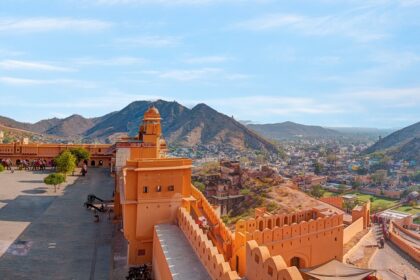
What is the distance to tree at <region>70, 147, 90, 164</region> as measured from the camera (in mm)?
31381

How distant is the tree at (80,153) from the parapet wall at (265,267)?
24533 millimetres

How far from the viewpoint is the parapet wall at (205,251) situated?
893 cm

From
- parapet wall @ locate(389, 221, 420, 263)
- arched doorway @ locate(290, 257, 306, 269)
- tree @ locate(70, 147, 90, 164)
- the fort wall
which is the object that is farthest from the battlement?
tree @ locate(70, 147, 90, 164)

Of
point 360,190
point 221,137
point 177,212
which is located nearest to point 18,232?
point 177,212

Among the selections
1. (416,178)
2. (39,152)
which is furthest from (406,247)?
(416,178)

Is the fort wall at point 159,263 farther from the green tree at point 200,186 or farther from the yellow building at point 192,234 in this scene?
the green tree at point 200,186

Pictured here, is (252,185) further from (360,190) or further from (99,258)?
(99,258)

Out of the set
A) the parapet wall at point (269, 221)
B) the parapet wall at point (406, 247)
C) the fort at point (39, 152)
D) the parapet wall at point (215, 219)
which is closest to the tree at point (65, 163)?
the fort at point (39, 152)

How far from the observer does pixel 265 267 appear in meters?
8.48

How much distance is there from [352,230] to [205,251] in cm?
2243

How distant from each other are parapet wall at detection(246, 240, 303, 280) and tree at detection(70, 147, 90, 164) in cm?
2453

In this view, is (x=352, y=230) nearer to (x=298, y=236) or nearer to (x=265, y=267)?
(x=298, y=236)

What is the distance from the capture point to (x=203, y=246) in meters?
10.7

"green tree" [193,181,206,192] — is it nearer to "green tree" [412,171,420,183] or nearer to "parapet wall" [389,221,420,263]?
Answer: "parapet wall" [389,221,420,263]
